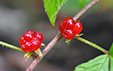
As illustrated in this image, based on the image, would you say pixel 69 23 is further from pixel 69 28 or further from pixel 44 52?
pixel 44 52

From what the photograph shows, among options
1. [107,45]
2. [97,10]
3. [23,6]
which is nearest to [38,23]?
[23,6]

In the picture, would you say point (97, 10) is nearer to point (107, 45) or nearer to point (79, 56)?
point (107, 45)

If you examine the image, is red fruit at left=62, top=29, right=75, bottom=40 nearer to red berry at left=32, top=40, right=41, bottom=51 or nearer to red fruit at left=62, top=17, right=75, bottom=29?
red fruit at left=62, top=17, right=75, bottom=29

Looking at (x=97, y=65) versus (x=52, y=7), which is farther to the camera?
(x=97, y=65)

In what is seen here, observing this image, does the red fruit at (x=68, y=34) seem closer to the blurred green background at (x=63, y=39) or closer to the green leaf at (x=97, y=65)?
the green leaf at (x=97, y=65)

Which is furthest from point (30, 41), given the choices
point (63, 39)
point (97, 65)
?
point (63, 39)
